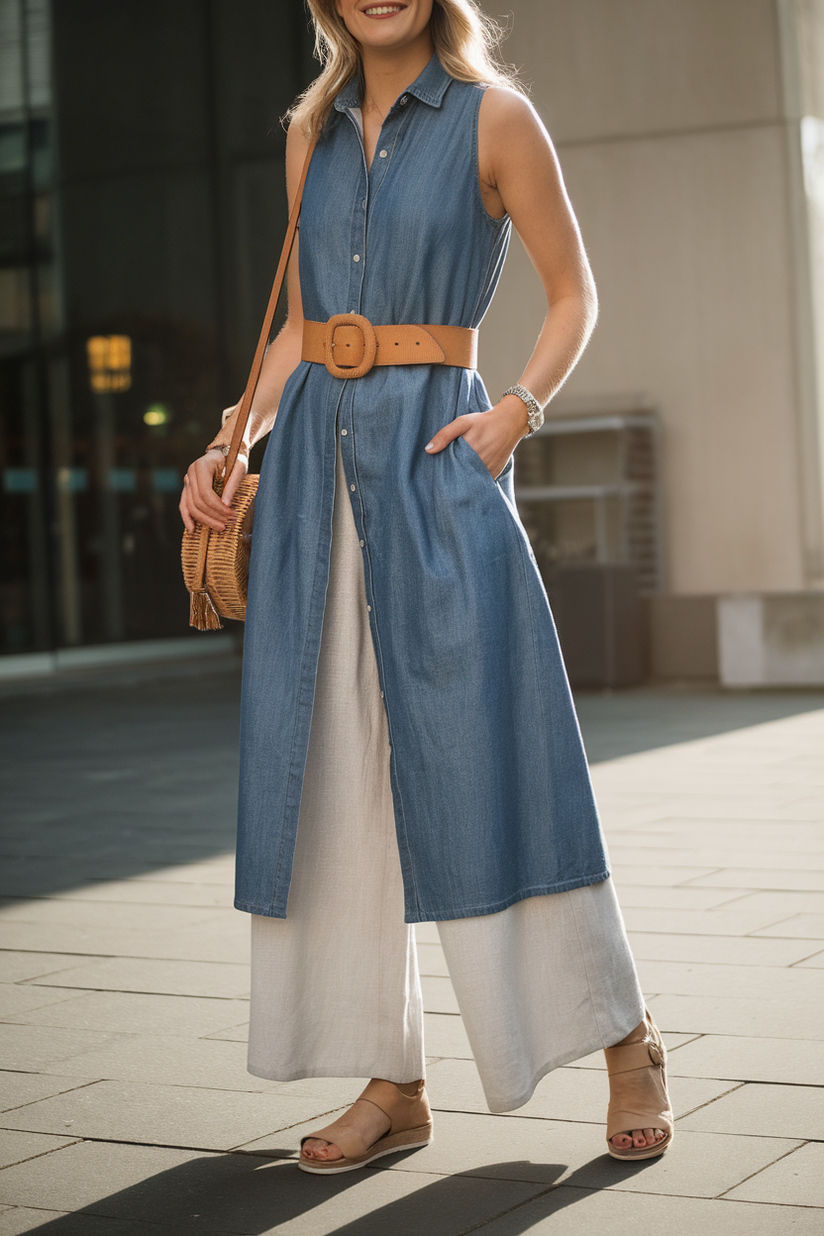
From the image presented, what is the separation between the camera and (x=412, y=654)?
265 cm

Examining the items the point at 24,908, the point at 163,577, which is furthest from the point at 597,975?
the point at 163,577

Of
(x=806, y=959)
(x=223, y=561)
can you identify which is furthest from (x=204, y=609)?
(x=806, y=959)

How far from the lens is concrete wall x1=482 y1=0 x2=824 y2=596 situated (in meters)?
12.2

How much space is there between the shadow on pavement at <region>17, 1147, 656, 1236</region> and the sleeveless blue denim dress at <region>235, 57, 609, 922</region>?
43 cm

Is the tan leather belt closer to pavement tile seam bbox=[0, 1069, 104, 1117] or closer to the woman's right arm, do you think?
the woman's right arm

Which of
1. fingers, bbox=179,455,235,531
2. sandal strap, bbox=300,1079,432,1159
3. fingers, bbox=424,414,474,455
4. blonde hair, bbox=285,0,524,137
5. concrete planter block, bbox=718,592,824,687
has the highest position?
blonde hair, bbox=285,0,524,137

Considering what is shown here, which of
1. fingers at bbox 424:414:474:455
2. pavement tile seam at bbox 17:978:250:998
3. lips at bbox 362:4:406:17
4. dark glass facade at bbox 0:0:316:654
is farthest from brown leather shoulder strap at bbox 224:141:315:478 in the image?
dark glass facade at bbox 0:0:316:654

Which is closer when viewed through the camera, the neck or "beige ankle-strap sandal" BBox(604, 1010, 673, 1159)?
"beige ankle-strap sandal" BBox(604, 1010, 673, 1159)

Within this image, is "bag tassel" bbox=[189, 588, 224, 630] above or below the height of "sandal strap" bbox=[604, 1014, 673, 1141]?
above

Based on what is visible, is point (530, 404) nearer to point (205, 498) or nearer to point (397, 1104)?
point (205, 498)

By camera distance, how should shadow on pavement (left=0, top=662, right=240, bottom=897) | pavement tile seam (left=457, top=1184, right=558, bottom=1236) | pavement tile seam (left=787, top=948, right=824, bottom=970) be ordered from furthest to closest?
1. shadow on pavement (left=0, top=662, right=240, bottom=897)
2. pavement tile seam (left=787, top=948, right=824, bottom=970)
3. pavement tile seam (left=457, top=1184, right=558, bottom=1236)

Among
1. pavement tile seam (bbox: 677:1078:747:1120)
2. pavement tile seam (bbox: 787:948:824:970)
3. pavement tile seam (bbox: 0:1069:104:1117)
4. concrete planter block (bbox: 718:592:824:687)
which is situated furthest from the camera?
concrete planter block (bbox: 718:592:824:687)

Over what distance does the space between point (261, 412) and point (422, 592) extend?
0.52 meters

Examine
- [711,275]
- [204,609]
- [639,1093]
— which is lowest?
[639,1093]
